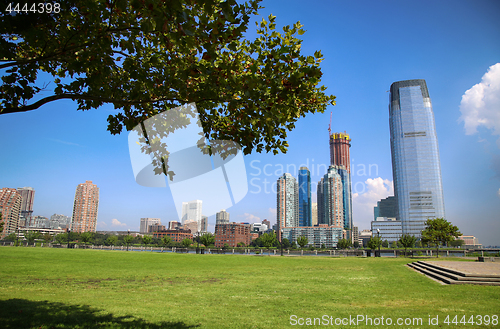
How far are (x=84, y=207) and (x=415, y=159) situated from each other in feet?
665

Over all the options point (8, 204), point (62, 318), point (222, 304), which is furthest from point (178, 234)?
point (62, 318)

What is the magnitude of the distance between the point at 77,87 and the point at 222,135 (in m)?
3.03

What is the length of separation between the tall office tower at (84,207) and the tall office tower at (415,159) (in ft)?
614

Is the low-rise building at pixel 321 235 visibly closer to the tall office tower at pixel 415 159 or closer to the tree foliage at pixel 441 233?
the tall office tower at pixel 415 159

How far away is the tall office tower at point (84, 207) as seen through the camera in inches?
6151

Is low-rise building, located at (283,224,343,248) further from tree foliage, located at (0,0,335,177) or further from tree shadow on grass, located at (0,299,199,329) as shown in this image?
tree foliage, located at (0,0,335,177)

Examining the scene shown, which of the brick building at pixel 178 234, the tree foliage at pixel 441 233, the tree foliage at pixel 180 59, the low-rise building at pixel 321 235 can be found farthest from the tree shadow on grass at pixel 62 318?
the low-rise building at pixel 321 235

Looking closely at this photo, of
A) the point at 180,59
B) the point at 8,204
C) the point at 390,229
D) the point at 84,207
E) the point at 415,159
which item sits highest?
the point at 415,159

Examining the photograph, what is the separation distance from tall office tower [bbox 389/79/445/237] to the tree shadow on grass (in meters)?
199

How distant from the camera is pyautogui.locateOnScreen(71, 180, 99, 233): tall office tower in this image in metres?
156

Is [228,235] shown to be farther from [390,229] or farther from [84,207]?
[390,229]

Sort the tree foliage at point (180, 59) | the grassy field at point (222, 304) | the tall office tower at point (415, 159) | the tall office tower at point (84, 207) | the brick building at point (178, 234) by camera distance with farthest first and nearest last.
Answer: the tall office tower at point (415, 159) → the tall office tower at point (84, 207) → the brick building at point (178, 234) → the grassy field at point (222, 304) → the tree foliage at point (180, 59)

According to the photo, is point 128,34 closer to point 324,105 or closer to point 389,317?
point 324,105

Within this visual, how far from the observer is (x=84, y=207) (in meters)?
160
